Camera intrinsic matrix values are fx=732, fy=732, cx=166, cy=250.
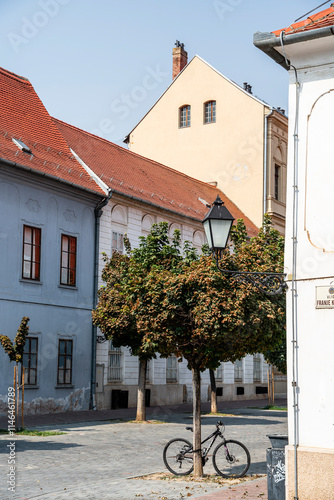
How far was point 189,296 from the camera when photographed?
11766 millimetres

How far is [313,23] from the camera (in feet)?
30.2

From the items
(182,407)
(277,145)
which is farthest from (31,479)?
(277,145)

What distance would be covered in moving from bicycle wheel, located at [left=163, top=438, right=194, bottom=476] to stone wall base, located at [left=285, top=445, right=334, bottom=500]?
320 cm

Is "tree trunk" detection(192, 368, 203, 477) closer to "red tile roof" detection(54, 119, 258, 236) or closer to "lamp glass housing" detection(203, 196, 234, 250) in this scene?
"lamp glass housing" detection(203, 196, 234, 250)

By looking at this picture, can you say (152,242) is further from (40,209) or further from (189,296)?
(189,296)

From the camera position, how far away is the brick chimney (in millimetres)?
44375

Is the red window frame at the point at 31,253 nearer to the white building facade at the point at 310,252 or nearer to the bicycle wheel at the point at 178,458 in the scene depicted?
the bicycle wheel at the point at 178,458

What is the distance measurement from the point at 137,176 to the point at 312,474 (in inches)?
983

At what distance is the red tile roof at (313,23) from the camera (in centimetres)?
909

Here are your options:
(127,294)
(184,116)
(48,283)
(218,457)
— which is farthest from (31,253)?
(184,116)

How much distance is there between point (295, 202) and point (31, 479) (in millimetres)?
5776

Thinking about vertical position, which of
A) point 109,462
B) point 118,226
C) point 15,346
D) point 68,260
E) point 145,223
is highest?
point 145,223

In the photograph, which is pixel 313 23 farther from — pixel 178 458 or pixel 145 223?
pixel 145 223

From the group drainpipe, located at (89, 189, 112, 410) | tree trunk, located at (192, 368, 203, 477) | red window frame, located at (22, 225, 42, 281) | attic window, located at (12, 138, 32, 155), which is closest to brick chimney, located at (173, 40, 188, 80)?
drainpipe, located at (89, 189, 112, 410)
